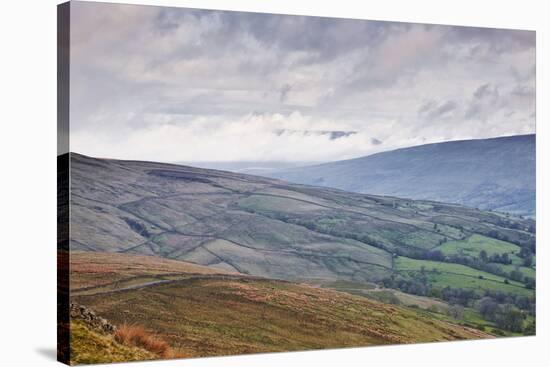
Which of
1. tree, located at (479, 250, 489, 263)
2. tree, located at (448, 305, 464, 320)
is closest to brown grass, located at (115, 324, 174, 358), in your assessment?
tree, located at (448, 305, 464, 320)

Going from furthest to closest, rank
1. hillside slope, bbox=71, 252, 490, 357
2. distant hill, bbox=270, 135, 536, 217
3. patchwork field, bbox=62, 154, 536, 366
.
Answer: distant hill, bbox=270, 135, 536, 217 → patchwork field, bbox=62, 154, 536, 366 → hillside slope, bbox=71, 252, 490, 357

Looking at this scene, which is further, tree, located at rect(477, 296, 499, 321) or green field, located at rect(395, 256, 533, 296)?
tree, located at rect(477, 296, 499, 321)

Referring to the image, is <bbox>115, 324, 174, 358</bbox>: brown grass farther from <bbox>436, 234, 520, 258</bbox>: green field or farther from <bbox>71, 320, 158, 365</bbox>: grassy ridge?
<bbox>436, 234, 520, 258</bbox>: green field

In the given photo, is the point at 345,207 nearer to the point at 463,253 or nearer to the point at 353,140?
the point at 353,140

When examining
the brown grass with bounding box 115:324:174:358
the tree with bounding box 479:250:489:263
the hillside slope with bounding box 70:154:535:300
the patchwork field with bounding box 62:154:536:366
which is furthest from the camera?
the tree with bounding box 479:250:489:263

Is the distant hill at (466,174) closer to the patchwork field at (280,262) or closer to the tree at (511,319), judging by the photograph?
the patchwork field at (280,262)

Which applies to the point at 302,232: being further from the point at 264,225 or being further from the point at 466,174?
the point at 466,174

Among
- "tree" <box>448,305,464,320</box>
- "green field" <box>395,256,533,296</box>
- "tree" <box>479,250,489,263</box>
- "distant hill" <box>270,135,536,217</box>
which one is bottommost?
"tree" <box>448,305,464,320</box>
